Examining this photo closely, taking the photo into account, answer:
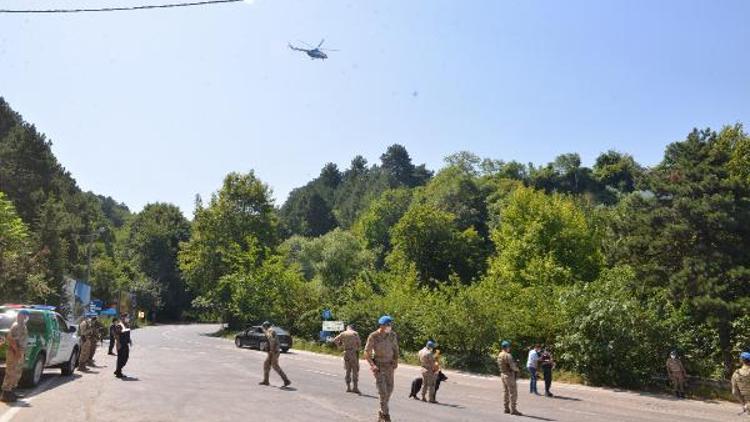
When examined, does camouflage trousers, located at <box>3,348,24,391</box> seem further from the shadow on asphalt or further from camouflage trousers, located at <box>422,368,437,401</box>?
camouflage trousers, located at <box>422,368,437,401</box>

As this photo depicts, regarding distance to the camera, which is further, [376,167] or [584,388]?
[376,167]

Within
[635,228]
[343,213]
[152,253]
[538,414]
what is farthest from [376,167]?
[538,414]

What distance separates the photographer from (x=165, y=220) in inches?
3962

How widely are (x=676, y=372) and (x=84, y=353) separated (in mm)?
20603

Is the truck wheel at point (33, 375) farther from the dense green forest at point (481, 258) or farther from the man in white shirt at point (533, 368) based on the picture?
the dense green forest at point (481, 258)

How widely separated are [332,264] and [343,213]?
62.9 meters

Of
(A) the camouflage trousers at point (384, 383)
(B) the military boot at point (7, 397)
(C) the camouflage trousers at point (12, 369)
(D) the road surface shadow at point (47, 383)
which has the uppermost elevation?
(A) the camouflage trousers at point (384, 383)

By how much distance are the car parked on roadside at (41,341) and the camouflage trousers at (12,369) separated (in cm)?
120

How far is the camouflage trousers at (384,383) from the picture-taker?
36.8ft

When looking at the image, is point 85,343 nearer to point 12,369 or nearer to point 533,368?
point 12,369

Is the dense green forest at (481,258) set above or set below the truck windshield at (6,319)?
above

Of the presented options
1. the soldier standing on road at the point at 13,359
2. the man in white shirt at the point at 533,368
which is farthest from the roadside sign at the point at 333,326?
the soldier standing on road at the point at 13,359

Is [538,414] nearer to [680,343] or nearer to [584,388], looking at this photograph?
[584,388]

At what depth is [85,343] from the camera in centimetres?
2077
